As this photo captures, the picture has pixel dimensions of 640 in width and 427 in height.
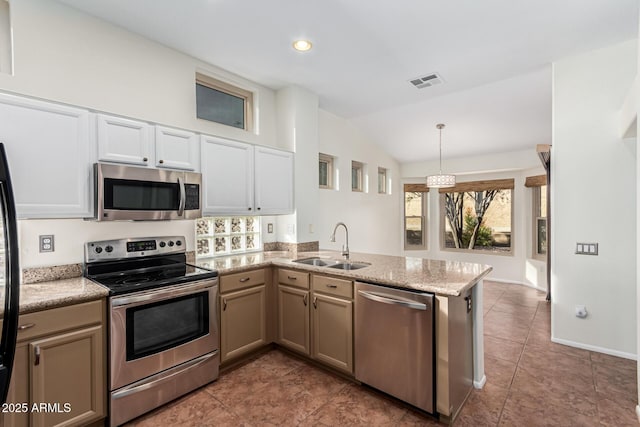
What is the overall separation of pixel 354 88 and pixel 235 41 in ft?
5.11

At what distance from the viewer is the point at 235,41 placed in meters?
2.74

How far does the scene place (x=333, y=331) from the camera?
2.58 metres

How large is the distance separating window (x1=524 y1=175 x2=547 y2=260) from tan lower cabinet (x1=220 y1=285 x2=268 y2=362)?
508cm

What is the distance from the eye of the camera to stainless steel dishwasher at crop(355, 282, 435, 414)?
6.60 ft

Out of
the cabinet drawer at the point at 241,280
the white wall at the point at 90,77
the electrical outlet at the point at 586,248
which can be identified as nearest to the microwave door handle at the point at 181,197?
the white wall at the point at 90,77

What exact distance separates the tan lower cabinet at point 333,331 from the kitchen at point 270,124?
48.7 inches

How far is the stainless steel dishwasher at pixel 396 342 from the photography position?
201cm

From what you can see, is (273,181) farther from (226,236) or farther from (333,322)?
(333,322)

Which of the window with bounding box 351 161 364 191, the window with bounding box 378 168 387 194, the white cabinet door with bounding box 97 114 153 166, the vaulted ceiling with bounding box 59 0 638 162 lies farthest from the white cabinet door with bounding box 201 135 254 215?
the window with bounding box 378 168 387 194

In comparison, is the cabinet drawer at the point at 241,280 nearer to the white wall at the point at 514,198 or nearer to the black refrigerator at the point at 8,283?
the black refrigerator at the point at 8,283

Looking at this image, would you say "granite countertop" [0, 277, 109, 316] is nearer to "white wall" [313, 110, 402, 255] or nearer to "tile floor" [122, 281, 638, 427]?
"tile floor" [122, 281, 638, 427]

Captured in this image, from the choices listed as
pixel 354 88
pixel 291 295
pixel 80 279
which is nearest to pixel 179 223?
pixel 80 279

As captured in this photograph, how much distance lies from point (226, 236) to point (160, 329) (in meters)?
1.37

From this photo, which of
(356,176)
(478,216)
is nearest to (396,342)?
(356,176)
